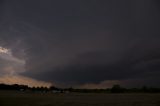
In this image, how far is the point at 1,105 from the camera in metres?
56.6

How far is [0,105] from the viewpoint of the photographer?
56500 mm

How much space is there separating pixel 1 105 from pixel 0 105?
7.6 inches
